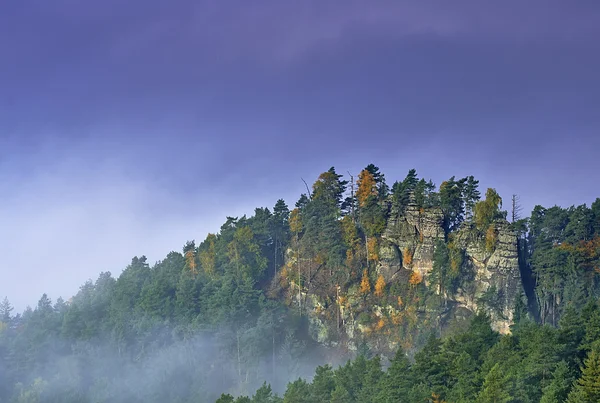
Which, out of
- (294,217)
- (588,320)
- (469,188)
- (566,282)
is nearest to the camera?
(588,320)

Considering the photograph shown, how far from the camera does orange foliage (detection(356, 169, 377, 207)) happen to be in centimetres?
10400

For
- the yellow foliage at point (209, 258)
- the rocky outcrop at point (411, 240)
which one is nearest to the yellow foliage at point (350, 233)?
A: the rocky outcrop at point (411, 240)

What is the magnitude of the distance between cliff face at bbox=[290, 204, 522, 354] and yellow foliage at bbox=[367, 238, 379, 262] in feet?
2.26

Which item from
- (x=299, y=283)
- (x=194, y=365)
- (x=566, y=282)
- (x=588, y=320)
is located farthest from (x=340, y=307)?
(x=588, y=320)

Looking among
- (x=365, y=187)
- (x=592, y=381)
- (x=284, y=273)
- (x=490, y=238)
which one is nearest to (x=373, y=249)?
(x=365, y=187)

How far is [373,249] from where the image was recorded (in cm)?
9875

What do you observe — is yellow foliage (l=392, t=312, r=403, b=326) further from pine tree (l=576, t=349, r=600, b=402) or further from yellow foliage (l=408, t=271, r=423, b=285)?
pine tree (l=576, t=349, r=600, b=402)

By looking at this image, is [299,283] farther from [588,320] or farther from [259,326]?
[588,320]

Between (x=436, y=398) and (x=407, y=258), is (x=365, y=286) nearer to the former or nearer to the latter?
(x=407, y=258)

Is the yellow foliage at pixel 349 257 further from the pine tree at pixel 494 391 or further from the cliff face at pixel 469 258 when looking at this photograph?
the pine tree at pixel 494 391

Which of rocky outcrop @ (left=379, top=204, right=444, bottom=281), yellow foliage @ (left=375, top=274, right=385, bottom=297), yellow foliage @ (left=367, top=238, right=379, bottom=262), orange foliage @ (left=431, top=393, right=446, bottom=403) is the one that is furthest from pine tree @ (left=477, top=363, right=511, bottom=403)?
yellow foliage @ (left=367, top=238, right=379, bottom=262)

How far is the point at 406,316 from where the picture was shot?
92.2 metres

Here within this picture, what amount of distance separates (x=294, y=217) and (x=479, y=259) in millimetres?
32924

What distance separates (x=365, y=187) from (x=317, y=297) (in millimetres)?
19459
